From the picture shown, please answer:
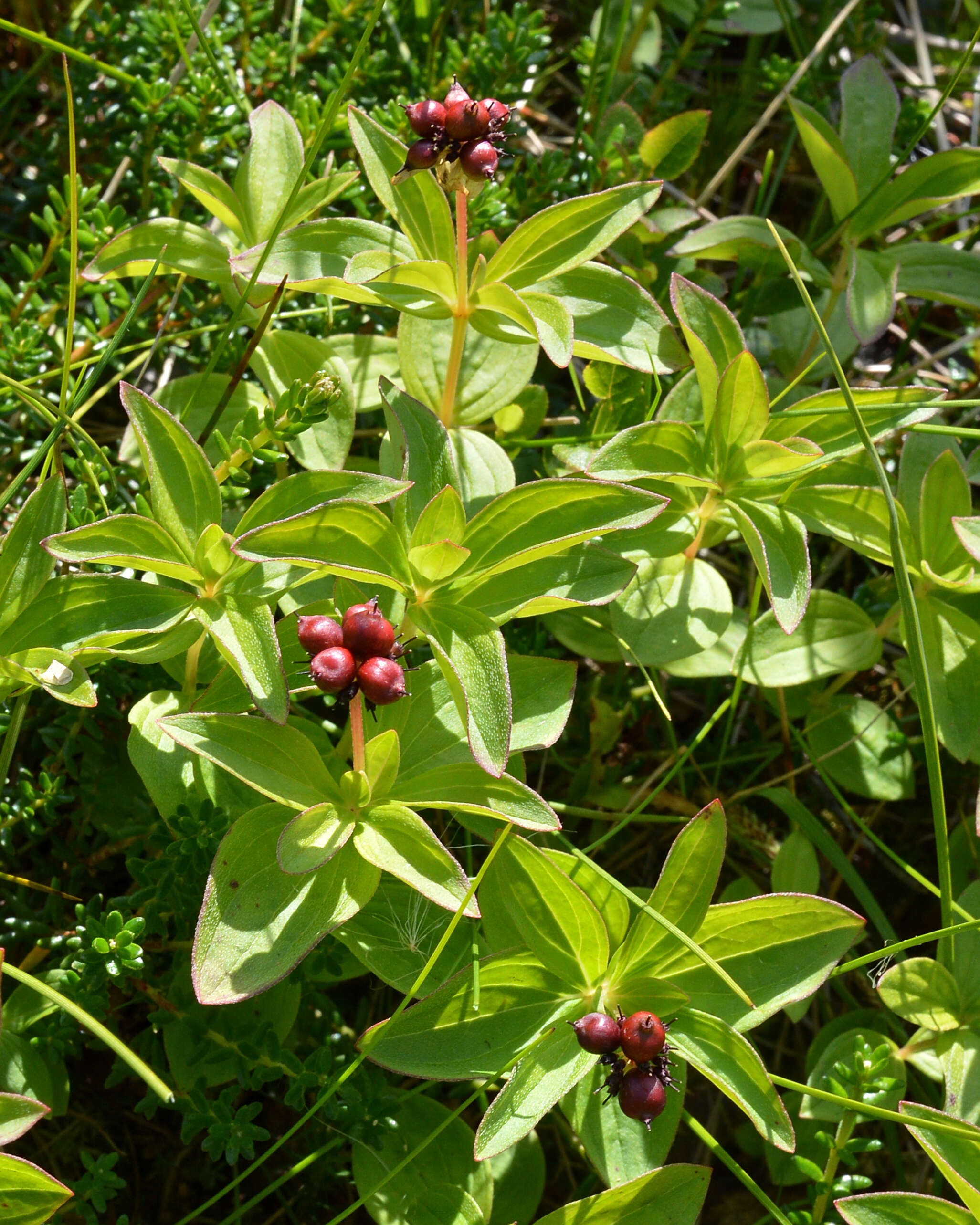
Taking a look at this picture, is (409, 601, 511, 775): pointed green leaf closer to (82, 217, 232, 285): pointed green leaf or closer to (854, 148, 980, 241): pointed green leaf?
(82, 217, 232, 285): pointed green leaf

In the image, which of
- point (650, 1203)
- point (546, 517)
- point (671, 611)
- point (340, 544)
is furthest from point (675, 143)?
point (650, 1203)

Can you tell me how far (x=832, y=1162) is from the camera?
2344 millimetres

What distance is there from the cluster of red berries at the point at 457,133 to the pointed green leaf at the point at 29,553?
1029 mm

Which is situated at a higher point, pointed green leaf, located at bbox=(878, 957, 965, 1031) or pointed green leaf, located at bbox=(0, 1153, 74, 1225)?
pointed green leaf, located at bbox=(0, 1153, 74, 1225)

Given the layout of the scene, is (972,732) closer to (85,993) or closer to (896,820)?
(896,820)

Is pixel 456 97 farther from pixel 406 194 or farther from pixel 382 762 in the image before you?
pixel 382 762

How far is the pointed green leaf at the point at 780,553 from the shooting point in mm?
2479

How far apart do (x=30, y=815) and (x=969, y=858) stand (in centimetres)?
247

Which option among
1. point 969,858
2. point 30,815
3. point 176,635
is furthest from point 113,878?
point 969,858

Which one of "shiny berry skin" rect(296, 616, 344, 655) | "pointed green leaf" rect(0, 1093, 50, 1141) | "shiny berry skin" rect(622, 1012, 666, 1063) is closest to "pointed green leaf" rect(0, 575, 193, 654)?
"shiny berry skin" rect(296, 616, 344, 655)

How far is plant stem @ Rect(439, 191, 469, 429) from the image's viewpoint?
244 centimetres

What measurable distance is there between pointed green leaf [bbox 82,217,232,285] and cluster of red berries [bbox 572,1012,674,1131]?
6.52 ft

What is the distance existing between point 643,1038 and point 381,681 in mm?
794

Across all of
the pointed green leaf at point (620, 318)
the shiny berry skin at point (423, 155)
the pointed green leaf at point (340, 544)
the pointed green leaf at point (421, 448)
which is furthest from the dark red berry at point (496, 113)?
the pointed green leaf at point (340, 544)
